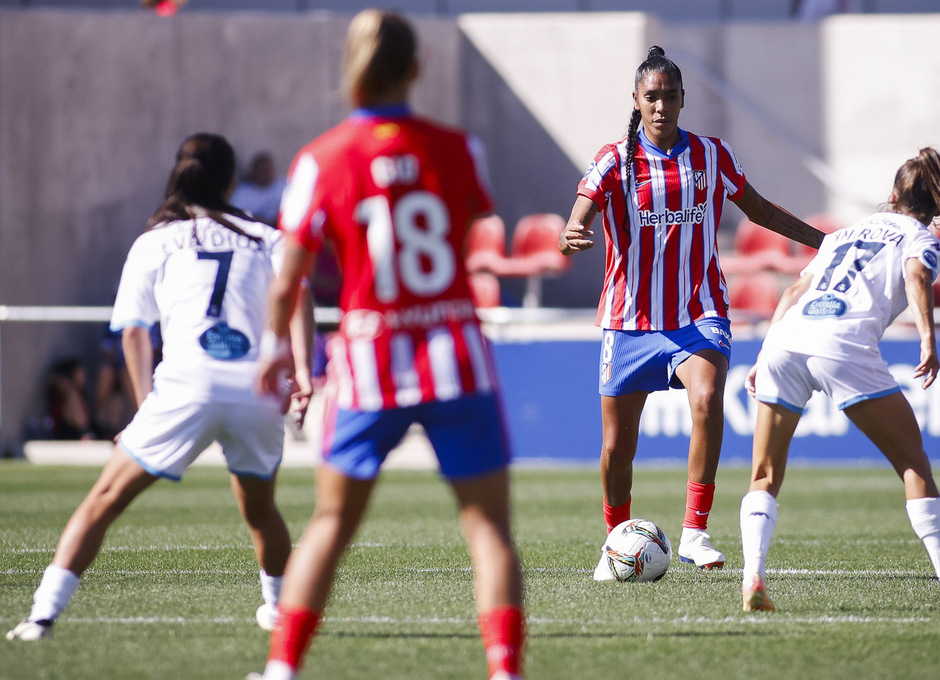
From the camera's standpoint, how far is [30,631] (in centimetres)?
470

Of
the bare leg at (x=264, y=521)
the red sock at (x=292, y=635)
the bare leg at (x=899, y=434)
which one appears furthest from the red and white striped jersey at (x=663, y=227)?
the red sock at (x=292, y=635)

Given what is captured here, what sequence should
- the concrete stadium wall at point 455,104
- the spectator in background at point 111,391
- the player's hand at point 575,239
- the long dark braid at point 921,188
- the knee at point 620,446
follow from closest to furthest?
the long dark braid at point 921,188 < the player's hand at point 575,239 < the knee at point 620,446 < the spectator in background at point 111,391 < the concrete stadium wall at point 455,104

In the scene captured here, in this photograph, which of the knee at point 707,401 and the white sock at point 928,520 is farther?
the knee at point 707,401

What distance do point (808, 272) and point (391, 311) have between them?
2.50 meters

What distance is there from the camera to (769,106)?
19.9m

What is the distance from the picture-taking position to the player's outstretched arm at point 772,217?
6.57 m

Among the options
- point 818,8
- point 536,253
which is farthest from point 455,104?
point 818,8

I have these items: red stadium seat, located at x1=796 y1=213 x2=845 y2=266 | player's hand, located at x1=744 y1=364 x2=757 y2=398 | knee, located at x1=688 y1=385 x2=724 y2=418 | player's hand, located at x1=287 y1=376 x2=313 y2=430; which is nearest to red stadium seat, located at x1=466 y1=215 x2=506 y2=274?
red stadium seat, located at x1=796 y1=213 x2=845 y2=266

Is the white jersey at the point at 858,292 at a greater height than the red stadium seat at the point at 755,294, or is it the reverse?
the white jersey at the point at 858,292

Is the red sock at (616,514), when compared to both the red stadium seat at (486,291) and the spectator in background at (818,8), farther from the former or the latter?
the spectator in background at (818,8)

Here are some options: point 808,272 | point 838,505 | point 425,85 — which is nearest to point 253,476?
point 808,272

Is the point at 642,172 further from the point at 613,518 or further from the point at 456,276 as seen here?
the point at 456,276

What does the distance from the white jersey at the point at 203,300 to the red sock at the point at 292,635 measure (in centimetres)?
115

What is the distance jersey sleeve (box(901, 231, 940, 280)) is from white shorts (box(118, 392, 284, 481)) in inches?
103
